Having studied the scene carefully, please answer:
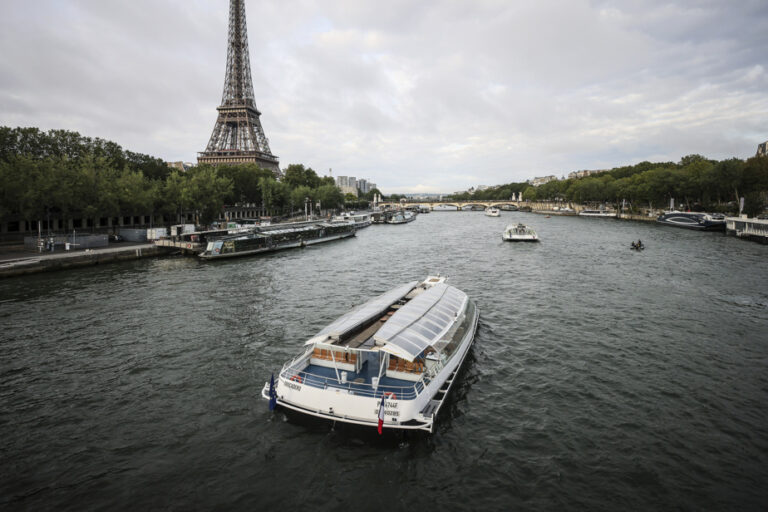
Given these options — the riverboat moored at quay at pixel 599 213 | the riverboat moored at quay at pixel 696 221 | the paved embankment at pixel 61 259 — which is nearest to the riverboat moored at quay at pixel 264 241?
the paved embankment at pixel 61 259

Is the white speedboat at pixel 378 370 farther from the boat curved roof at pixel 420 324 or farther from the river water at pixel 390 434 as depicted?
the river water at pixel 390 434

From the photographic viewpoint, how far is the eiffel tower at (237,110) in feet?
449

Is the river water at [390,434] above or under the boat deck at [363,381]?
under

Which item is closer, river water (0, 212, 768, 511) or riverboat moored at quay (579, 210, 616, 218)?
river water (0, 212, 768, 511)

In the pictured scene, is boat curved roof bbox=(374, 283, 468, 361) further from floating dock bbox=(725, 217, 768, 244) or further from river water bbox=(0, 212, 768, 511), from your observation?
floating dock bbox=(725, 217, 768, 244)

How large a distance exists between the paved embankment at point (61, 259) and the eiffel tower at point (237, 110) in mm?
92417

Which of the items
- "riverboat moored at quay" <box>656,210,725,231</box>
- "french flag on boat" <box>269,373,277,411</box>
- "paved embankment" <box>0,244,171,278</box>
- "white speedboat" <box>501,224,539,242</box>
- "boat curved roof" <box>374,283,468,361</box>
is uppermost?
"riverboat moored at quay" <box>656,210,725,231</box>

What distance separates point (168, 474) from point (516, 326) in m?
19.6

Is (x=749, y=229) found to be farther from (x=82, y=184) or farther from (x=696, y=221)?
(x=82, y=184)

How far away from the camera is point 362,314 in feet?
59.3

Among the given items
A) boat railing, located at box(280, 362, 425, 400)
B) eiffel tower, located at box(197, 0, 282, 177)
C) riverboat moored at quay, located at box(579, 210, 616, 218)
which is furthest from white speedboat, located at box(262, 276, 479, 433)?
riverboat moored at quay, located at box(579, 210, 616, 218)

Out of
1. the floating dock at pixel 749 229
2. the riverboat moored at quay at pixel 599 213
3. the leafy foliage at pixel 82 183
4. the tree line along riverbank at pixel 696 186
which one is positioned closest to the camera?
the leafy foliage at pixel 82 183

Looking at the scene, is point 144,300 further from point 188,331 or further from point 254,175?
point 254,175

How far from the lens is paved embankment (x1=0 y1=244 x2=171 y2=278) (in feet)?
125
